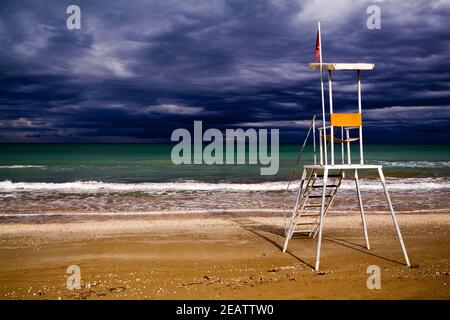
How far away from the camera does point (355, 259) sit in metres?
8.41

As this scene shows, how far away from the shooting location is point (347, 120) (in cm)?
757

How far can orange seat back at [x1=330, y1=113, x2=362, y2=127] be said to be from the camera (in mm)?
7516

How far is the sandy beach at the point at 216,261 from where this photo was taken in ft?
21.6

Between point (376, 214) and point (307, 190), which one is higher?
point (307, 190)

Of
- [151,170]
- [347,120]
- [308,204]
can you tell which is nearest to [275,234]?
[308,204]

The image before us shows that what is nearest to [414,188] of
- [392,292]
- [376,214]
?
[376,214]

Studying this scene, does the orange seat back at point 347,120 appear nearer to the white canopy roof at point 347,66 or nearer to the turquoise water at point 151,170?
the white canopy roof at point 347,66

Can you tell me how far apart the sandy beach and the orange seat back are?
3.00m

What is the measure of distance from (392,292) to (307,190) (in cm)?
341

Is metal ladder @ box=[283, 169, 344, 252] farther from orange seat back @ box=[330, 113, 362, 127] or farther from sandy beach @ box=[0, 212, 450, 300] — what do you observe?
orange seat back @ box=[330, 113, 362, 127]

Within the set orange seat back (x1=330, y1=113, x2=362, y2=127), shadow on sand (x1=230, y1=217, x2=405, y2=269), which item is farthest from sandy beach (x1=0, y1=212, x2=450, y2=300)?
orange seat back (x1=330, y1=113, x2=362, y2=127)

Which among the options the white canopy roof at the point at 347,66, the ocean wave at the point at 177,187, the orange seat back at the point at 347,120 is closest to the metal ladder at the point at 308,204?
the orange seat back at the point at 347,120

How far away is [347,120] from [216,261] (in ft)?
13.9
